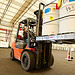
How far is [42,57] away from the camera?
9.05 feet

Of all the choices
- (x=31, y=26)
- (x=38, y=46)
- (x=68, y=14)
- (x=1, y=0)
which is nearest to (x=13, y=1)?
(x=1, y=0)

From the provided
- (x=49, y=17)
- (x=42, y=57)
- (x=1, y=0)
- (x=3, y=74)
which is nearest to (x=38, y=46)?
(x=42, y=57)

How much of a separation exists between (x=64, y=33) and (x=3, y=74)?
6.35 ft

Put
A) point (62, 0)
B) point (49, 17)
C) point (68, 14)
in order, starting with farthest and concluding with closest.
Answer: point (49, 17) < point (62, 0) < point (68, 14)

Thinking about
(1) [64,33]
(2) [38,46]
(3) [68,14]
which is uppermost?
(3) [68,14]

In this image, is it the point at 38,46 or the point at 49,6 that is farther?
the point at 38,46

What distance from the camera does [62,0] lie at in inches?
61.9

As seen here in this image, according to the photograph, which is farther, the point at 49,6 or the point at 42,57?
the point at 42,57

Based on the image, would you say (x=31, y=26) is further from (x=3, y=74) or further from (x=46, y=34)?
(x=3, y=74)

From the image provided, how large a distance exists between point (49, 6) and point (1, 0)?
9.96 meters

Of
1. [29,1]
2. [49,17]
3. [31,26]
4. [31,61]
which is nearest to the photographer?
[49,17]

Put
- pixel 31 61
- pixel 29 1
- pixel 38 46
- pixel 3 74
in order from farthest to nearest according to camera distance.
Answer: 1. pixel 29 1
2. pixel 38 46
3. pixel 31 61
4. pixel 3 74

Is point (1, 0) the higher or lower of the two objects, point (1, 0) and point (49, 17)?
the higher

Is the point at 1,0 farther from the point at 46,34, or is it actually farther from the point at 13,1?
the point at 46,34
